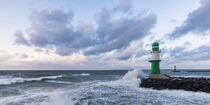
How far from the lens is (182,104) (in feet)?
15.8

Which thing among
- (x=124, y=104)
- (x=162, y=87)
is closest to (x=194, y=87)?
(x=162, y=87)

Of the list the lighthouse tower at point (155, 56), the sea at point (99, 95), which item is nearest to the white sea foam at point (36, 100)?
the sea at point (99, 95)

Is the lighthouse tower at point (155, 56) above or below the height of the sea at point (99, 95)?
above

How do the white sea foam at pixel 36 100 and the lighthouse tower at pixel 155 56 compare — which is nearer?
the white sea foam at pixel 36 100

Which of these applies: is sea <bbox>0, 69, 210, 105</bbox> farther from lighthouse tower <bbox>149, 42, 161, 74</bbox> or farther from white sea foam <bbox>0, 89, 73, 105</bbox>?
lighthouse tower <bbox>149, 42, 161, 74</bbox>

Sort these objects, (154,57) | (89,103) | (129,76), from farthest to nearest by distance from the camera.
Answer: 1. (129,76)
2. (154,57)
3. (89,103)

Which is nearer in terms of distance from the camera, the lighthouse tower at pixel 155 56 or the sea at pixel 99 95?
the sea at pixel 99 95

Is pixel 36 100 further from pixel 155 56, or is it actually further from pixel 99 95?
pixel 155 56

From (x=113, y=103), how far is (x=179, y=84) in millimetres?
5920

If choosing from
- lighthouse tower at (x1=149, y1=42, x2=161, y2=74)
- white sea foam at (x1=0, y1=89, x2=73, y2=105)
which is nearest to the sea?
white sea foam at (x1=0, y1=89, x2=73, y2=105)

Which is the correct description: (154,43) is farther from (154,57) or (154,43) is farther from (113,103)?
(113,103)

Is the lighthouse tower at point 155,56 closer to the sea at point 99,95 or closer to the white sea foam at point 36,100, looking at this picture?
the sea at point 99,95

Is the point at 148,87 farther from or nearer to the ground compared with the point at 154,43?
nearer to the ground

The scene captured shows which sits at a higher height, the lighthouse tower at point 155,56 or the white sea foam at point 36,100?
the lighthouse tower at point 155,56
